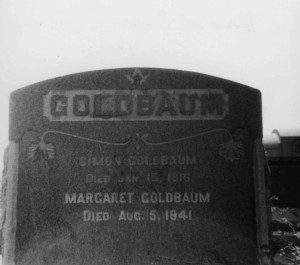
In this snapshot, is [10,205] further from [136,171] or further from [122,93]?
[122,93]

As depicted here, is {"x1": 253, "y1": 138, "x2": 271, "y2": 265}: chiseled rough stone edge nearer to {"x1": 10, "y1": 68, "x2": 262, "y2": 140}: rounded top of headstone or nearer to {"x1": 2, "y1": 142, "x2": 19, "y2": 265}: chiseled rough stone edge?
{"x1": 10, "y1": 68, "x2": 262, "y2": 140}: rounded top of headstone

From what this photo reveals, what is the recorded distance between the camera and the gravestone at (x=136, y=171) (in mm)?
3068

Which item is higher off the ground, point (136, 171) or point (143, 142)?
point (143, 142)

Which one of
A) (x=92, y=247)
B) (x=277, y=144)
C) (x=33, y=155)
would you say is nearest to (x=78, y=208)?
(x=92, y=247)

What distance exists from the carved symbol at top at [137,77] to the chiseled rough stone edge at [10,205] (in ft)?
2.86

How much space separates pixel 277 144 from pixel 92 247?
3376mm

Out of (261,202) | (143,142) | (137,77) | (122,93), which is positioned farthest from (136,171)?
(261,202)

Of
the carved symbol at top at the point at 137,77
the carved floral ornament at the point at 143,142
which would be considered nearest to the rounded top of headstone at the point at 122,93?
the carved symbol at top at the point at 137,77

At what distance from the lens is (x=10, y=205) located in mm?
3125

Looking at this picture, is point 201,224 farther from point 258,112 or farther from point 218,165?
point 258,112

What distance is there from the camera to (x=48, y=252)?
119 inches

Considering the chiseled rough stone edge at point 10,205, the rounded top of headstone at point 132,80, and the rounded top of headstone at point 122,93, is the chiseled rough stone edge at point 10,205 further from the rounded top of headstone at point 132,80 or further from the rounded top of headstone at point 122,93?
the rounded top of headstone at point 132,80

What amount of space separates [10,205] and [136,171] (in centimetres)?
85

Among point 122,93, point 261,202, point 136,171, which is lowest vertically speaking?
point 261,202
